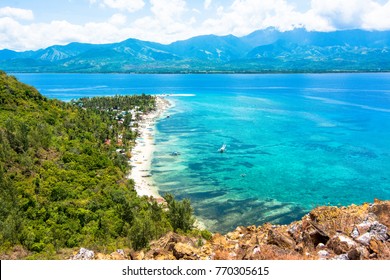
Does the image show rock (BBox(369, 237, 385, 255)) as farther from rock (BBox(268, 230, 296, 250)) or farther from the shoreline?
the shoreline

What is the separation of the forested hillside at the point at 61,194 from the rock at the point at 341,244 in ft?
46.2

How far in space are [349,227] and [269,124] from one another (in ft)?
289

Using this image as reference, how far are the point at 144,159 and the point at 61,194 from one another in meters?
28.8

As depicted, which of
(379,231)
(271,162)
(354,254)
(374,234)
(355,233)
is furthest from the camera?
(271,162)

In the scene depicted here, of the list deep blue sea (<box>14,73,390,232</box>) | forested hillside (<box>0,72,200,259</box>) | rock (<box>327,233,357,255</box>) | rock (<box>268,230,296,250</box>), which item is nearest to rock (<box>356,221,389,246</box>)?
rock (<box>327,233,357,255</box>)

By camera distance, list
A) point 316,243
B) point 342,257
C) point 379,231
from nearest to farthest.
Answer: point 342,257 < point 379,231 < point 316,243

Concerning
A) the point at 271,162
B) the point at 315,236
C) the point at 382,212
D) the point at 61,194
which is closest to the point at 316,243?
the point at 315,236

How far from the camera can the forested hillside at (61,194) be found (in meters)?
26.6

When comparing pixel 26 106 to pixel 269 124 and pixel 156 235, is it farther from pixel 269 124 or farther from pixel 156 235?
pixel 269 124

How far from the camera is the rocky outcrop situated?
45.6ft

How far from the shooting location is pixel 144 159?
211 ft

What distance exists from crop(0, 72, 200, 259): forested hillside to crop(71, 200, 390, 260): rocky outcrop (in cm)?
872

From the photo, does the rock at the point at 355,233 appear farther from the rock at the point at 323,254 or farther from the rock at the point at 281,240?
the rock at the point at 281,240

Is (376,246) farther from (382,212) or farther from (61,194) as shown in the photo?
(61,194)
